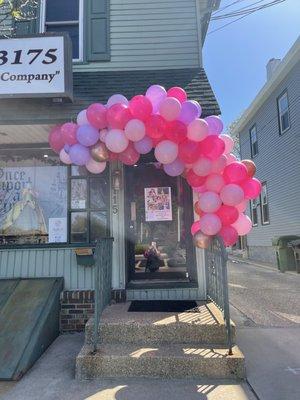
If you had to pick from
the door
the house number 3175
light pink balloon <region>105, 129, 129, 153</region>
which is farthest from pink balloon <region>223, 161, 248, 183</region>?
the house number 3175

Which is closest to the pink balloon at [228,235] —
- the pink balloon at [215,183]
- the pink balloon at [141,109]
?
the pink balloon at [215,183]

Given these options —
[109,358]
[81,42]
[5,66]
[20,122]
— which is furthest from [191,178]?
[81,42]

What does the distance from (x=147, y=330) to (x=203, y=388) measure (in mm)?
907

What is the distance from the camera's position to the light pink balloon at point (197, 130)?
3984 millimetres

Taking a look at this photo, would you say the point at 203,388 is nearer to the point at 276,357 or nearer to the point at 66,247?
the point at 276,357

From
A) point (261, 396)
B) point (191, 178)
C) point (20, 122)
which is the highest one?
point (20, 122)

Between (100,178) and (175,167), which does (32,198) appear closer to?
(100,178)

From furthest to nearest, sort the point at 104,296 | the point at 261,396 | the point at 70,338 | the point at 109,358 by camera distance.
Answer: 1. the point at 70,338
2. the point at 104,296
3. the point at 109,358
4. the point at 261,396

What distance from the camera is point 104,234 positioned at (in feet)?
17.9

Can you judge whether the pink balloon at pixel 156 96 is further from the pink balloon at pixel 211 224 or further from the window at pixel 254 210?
the window at pixel 254 210

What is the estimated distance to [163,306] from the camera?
4.92m

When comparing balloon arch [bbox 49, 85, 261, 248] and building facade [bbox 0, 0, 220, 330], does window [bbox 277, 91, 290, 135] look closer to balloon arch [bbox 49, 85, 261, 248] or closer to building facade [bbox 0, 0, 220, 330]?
building facade [bbox 0, 0, 220, 330]

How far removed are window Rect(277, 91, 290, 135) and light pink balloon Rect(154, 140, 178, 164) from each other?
31.7 ft

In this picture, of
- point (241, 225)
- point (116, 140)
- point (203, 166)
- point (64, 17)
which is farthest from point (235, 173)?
point (64, 17)
